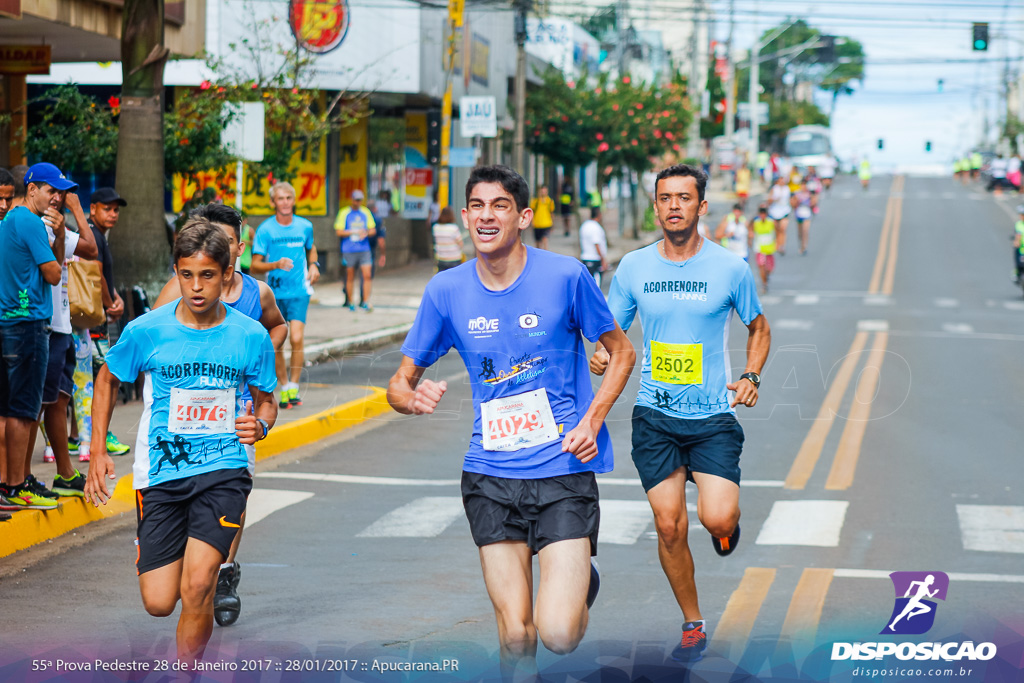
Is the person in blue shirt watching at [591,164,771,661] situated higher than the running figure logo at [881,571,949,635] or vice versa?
the person in blue shirt watching at [591,164,771,661]

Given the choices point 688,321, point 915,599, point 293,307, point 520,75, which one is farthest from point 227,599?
point 520,75

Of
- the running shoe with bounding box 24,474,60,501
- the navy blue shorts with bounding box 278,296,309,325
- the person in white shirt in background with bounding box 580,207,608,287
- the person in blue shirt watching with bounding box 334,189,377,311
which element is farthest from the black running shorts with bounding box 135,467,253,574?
the person in white shirt in background with bounding box 580,207,608,287

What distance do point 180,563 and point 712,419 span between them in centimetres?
245

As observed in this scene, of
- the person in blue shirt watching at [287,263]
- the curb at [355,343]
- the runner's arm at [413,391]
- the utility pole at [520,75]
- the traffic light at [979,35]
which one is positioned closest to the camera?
the runner's arm at [413,391]

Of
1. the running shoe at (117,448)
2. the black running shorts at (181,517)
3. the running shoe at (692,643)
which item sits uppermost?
the black running shorts at (181,517)

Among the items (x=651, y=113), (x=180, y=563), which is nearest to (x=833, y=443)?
(x=180, y=563)

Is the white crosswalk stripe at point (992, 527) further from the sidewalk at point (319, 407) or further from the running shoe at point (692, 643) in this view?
the sidewalk at point (319, 407)

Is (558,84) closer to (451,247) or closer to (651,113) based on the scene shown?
(651,113)

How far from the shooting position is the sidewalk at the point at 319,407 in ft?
27.2

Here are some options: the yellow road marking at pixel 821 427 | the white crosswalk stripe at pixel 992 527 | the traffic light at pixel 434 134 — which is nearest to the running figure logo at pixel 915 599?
the white crosswalk stripe at pixel 992 527

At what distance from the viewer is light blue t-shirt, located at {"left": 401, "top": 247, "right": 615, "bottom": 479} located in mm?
4996

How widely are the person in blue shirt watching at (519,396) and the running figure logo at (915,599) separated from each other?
227cm

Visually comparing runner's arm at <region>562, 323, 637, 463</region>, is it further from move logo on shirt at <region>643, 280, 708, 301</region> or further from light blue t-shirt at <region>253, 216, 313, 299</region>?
light blue t-shirt at <region>253, 216, 313, 299</region>

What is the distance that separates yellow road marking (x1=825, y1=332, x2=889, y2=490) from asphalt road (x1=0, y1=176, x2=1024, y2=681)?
0.14ft
